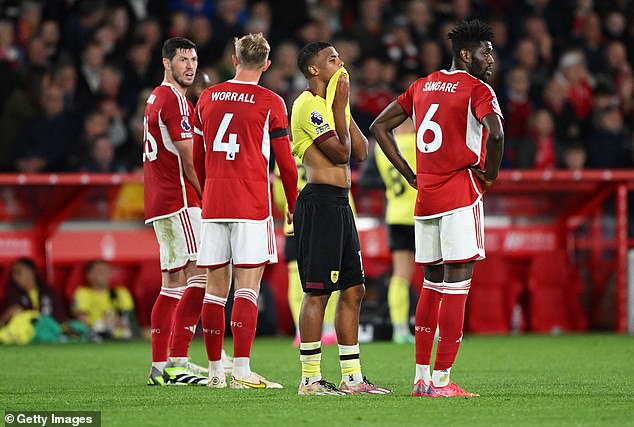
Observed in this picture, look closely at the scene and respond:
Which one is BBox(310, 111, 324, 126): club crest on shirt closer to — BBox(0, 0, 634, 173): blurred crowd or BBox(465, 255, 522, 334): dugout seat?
BBox(0, 0, 634, 173): blurred crowd

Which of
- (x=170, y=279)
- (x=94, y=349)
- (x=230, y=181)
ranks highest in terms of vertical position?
(x=230, y=181)

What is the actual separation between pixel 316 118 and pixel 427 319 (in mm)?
1414

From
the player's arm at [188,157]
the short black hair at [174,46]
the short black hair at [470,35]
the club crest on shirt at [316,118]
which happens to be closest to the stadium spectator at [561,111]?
the short black hair at [174,46]

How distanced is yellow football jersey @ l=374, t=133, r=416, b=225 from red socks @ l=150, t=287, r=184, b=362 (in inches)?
181

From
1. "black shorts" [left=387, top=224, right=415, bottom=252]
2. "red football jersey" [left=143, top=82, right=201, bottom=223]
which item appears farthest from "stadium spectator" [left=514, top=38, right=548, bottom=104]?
"red football jersey" [left=143, top=82, right=201, bottom=223]

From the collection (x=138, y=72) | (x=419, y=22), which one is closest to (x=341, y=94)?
(x=138, y=72)

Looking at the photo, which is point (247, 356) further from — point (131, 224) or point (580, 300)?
point (580, 300)

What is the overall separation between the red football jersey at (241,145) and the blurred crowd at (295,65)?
699 centimetres

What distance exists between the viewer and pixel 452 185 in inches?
308

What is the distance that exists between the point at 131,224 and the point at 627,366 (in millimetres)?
7151

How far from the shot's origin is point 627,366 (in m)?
10.4

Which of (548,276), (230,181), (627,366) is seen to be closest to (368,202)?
(548,276)

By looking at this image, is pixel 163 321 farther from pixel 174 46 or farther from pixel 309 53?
pixel 309 53

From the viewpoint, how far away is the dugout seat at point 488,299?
15875mm
